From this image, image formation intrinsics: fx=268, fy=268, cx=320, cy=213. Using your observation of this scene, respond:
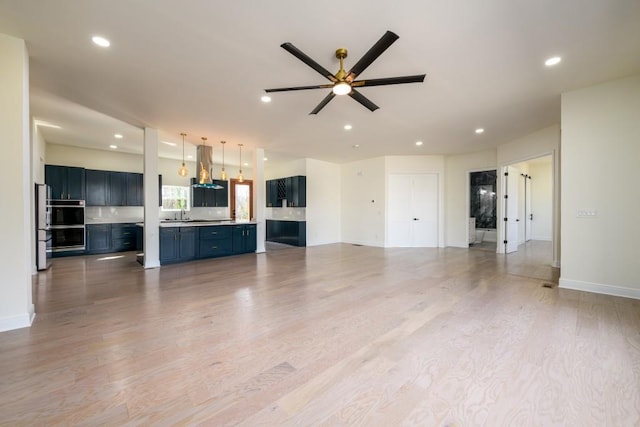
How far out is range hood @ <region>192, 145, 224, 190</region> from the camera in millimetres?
6513

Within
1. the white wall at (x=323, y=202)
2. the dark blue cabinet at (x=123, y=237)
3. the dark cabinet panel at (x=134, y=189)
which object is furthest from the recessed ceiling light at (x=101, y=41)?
the white wall at (x=323, y=202)

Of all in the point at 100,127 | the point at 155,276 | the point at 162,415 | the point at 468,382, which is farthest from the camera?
the point at 100,127

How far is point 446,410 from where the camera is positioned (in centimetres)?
162

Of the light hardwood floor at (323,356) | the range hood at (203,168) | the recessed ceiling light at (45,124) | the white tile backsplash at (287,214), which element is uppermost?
the recessed ceiling light at (45,124)

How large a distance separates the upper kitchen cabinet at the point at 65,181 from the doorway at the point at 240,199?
14.0 feet

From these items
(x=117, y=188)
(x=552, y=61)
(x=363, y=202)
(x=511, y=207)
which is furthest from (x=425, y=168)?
(x=117, y=188)

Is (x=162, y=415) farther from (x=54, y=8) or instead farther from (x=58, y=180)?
(x=58, y=180)

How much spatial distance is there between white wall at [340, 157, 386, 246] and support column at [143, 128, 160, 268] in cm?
601

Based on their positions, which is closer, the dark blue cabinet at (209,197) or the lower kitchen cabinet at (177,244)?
the lower kitchen cabinet at (177,244)

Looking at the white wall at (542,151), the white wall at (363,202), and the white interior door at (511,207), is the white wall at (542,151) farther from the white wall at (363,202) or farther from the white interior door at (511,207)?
the white wall at (363,202)

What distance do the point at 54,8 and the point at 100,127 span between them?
4145 millimetres

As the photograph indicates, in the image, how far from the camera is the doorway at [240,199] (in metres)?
10.2

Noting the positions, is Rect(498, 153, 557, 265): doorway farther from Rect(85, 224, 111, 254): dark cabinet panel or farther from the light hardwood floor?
Rect(85, 224, 111, 254): dark cabinet panel

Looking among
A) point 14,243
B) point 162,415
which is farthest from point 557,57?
point 14,243
